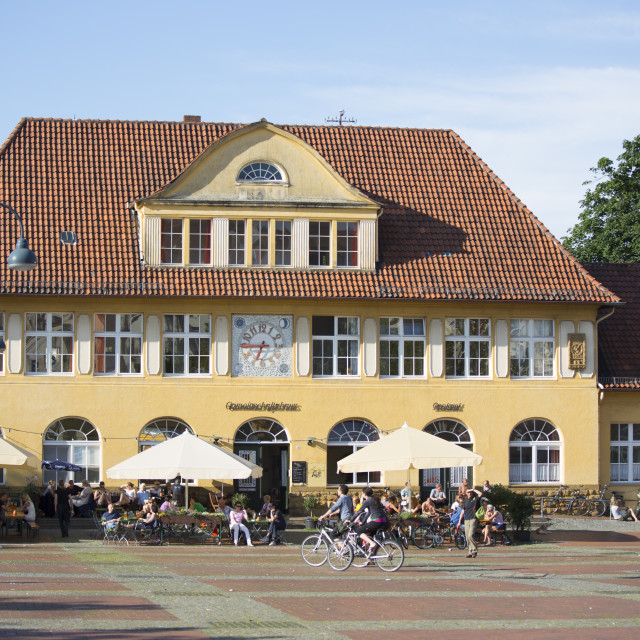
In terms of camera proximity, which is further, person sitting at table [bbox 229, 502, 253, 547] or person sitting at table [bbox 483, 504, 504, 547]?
person sitting at table [bbox 483, 504, 504, 547]

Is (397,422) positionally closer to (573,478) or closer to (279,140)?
(573,478)

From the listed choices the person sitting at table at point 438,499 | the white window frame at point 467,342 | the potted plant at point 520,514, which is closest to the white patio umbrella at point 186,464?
the person sitting at table at point 438,499

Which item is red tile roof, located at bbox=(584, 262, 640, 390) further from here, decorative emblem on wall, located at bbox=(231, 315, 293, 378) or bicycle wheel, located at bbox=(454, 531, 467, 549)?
bicycle wheel, located at bbox=(454, 531, 467, 549)

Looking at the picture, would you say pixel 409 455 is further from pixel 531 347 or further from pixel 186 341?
pixel 531 347

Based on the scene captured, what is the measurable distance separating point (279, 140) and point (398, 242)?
472 centimetres

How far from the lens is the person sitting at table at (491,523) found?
2828cm

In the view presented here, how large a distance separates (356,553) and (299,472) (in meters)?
13.3

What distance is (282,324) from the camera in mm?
35469

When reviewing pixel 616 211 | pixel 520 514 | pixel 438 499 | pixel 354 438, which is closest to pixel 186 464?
pixel 438 499

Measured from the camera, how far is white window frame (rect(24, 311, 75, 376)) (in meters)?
34.5

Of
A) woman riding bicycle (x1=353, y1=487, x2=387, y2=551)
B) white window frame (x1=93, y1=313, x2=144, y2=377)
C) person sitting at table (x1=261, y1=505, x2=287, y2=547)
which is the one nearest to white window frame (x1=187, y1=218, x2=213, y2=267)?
white window frame (x1=93, y1=313, x2=144, y2=377)

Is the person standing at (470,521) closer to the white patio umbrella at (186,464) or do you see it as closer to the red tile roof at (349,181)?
the white patio umbrella at (186,464)

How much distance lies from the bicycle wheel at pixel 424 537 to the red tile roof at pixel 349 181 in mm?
8818

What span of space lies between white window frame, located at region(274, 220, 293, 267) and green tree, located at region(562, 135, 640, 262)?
55.4 ft
